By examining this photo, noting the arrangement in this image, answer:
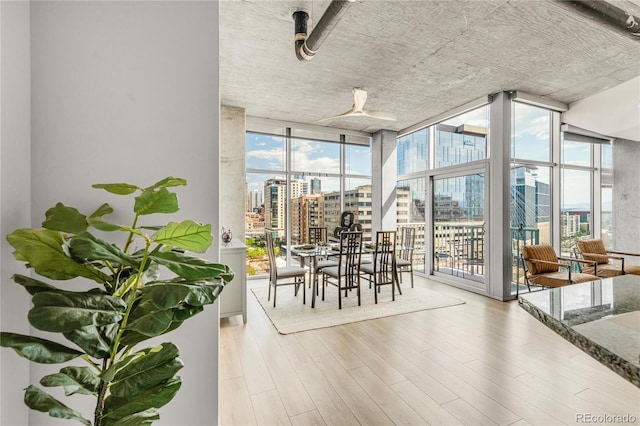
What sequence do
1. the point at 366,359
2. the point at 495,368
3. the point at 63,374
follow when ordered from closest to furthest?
1. the point at 63,374
2. the point at 495,368
3. the point at 366,359

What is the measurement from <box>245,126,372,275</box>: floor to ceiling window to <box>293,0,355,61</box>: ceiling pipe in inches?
126

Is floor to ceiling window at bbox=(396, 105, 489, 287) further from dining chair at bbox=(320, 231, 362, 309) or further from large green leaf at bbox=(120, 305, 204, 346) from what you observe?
large green leaf at bbox=(120, 305, 204, 346)

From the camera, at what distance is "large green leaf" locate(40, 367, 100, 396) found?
2.57ft

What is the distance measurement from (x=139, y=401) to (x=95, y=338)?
23 cm

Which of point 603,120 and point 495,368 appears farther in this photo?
point 603,120

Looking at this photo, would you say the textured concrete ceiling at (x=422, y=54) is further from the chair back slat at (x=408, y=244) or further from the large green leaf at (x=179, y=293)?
the large green leaf at (x=179, y=293)

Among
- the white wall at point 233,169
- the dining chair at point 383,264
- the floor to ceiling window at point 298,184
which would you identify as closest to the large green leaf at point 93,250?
the dining chair at point 383,264

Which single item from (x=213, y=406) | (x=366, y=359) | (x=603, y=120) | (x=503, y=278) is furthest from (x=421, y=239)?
(x=213, y=406)

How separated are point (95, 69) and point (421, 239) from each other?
18.9ft

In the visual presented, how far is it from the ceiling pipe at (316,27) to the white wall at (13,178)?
1.69 m

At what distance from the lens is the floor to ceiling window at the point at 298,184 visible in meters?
5.72

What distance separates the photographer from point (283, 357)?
2598 mm

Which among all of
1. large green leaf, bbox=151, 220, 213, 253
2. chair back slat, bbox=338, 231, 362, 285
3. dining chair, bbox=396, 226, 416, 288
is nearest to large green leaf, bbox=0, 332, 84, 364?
large green leaf, bbox=151, 220, 213, 253

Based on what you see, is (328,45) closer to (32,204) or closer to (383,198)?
(32,204)
